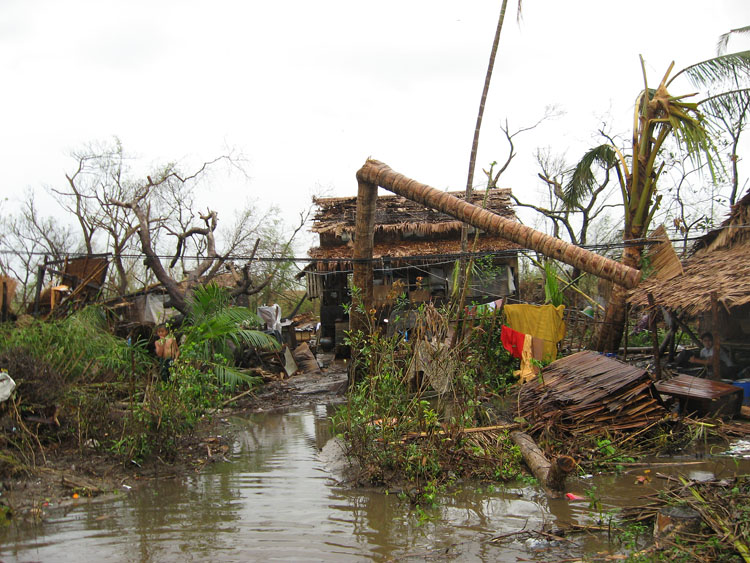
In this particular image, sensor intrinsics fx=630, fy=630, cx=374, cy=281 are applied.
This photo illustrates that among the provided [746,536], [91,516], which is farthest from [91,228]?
[746,536]

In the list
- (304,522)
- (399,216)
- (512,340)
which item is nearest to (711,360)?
(512,340)

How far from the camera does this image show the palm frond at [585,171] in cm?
1238

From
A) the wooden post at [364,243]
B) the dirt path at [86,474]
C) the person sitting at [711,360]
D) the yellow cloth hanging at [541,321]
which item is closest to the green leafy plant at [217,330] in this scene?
the dirt path at [86,474]

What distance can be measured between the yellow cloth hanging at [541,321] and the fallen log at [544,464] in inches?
157

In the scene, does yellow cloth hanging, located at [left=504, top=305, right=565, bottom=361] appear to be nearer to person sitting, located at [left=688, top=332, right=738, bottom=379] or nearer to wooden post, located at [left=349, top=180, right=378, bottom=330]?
person sitting, located at [left=688, top=332, right=738, bottom=379]

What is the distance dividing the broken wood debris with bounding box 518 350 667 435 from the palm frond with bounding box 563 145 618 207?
5.49 metres

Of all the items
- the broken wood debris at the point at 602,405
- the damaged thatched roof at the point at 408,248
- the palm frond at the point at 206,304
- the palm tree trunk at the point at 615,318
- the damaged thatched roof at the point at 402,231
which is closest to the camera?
the broken wood debris at the point at 602,405

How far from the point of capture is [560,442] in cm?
725

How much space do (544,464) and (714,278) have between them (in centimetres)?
443

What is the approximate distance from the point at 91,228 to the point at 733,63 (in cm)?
2201

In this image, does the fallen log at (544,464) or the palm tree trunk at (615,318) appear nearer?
the fallen log at (544,464)

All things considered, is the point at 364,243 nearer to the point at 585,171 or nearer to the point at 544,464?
the point at 544,464

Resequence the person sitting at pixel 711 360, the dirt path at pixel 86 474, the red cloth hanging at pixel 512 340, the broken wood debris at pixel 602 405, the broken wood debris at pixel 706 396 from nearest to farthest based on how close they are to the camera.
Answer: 1. the dirt path at pixel 86 474
2. the broken wood debris at pixel 602 405
3. the broken wood debris at pixel 706 396
4. the person sitting at pixel 711 360
5. the red cloth hanging at pixel 512 340

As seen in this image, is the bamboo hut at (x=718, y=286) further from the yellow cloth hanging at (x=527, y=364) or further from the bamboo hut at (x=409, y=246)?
the bamboo hut at (x=409, y=246)
